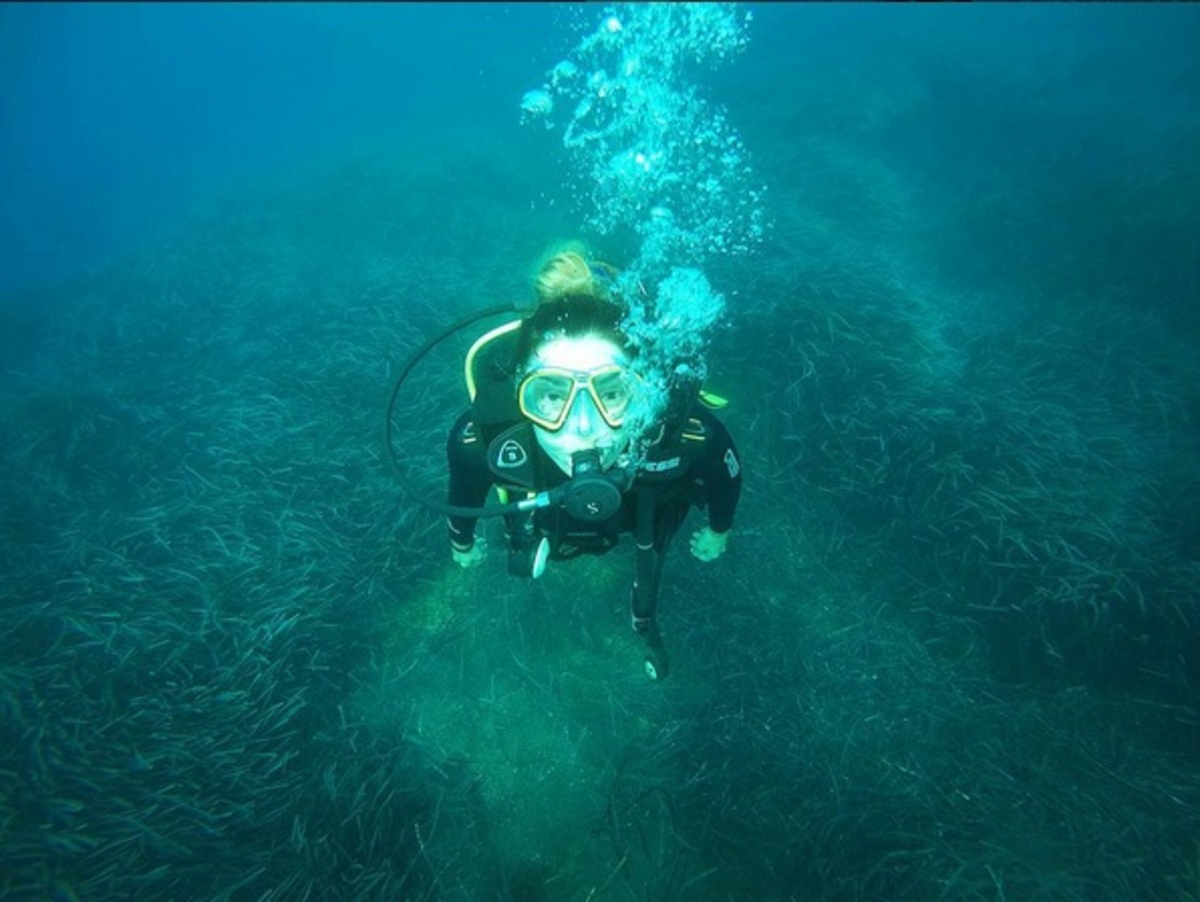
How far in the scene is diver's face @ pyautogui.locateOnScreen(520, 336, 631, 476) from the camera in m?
2.92

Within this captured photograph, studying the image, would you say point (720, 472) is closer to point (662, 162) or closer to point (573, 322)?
point (573, 322)

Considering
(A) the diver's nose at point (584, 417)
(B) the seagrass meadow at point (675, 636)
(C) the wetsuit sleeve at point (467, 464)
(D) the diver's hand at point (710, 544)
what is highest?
(A) the diver's nose at point (584, 417)

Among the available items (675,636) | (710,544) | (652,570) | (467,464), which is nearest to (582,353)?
(467,464)

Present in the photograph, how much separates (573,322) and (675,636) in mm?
3419

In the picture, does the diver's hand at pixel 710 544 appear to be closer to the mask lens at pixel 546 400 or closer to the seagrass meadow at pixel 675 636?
the seagrass meadow at pixel 675 636

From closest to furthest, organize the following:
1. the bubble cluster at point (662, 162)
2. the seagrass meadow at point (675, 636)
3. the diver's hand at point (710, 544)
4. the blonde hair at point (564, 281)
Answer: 1. the blonde hair at point (564, 281)
2. the seagrass meadow at point (675, 636)
3. the diver's hand at point (710, 544)
4. the bubble cluster at point (662, 162)

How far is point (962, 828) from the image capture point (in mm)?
3992

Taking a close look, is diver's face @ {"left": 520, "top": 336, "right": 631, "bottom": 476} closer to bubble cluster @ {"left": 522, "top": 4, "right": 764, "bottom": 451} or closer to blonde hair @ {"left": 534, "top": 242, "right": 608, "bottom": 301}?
blonde hair @ {"left": 534, "top": 242, "right": 608, "bottom": 301}

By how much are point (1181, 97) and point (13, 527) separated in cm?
2785

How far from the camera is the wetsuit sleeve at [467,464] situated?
11.2ft

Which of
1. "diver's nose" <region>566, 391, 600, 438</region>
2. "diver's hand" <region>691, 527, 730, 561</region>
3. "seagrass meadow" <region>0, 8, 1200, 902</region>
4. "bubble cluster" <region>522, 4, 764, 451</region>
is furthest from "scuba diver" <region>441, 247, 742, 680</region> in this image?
"bubble cluster" <region>522, 4, 764, 451</region>

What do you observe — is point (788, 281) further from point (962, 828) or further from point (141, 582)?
point (141, 582)

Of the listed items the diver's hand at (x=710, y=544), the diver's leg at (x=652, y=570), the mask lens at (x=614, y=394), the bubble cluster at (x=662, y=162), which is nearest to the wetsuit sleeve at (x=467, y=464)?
the mask lens at (x=614, y=394)

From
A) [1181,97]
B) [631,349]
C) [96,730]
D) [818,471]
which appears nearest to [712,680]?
[818,471]
